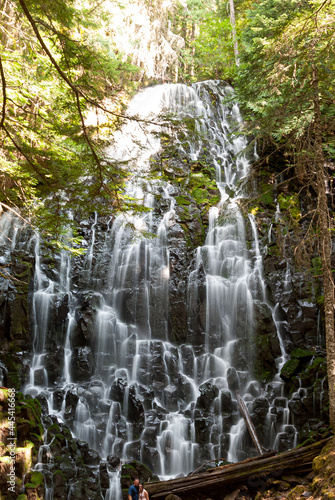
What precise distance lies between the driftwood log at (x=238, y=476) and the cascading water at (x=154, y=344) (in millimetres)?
2126

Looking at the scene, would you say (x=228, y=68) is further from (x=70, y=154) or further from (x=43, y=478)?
(x=43, y=478)

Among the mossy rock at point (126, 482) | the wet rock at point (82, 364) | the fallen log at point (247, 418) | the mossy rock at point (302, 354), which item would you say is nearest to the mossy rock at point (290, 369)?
the mossy rock at point (302, 354)

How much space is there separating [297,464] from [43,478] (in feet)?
16.5

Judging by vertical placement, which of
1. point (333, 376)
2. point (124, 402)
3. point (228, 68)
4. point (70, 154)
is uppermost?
point (228, 68)

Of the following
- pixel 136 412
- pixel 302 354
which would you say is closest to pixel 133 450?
pixel 136 412

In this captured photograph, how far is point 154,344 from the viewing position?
12578mm

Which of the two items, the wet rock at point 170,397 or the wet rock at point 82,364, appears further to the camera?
the wet rock at point 82,364

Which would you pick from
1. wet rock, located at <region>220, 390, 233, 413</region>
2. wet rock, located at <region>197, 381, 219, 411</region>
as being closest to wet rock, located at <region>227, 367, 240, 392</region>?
wet rock, located at <region>220, 390, 233, 413</region>

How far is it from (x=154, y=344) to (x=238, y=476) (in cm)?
639

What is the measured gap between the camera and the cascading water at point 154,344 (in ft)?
32.4

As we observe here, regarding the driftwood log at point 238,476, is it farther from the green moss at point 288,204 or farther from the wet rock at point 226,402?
the green moss at point 288,204

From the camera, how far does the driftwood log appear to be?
20.9 ft

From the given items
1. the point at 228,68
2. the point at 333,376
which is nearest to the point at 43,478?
the point at 333,376

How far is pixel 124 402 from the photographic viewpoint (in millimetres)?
10648
